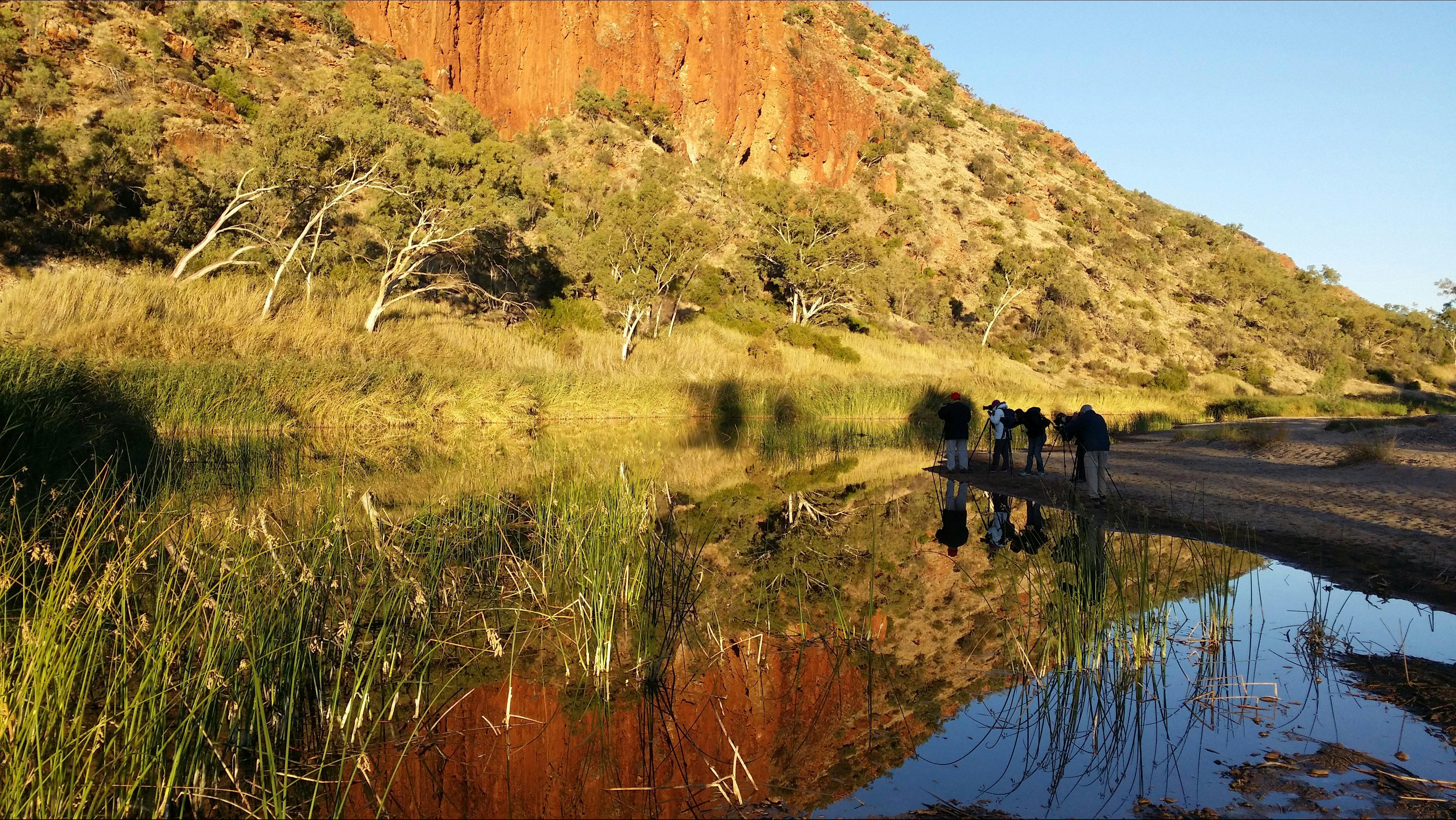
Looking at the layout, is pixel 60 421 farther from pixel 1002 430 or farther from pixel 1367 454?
pixel 1367 454

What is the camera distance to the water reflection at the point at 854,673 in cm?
392

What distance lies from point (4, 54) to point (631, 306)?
89.4ft

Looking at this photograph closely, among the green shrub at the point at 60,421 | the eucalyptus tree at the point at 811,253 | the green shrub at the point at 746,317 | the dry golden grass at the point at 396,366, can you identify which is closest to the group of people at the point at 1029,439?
the dry golden grass at the point at 396,366

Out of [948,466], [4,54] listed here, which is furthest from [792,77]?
[948,466]

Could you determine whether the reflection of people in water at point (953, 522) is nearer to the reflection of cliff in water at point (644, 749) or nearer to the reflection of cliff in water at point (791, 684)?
the reflection of cliff in water at point (791, 684)

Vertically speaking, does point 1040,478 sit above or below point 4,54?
below

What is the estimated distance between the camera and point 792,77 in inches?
2736

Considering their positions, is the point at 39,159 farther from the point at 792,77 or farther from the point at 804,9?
the point at 804,9

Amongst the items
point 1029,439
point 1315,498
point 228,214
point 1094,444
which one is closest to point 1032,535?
point 1094,444

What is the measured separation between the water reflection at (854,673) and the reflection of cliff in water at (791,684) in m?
0.02

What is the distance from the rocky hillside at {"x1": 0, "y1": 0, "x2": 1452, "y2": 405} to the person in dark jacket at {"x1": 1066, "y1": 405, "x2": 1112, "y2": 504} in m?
20.1

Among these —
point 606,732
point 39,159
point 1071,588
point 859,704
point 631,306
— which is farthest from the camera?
point 631,306

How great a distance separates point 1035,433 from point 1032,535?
5570mm

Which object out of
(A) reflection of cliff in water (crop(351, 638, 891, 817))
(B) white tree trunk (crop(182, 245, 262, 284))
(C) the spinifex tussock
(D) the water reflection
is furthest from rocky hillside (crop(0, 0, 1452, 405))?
(A) reflection of cliff in water (crop(351, 638, 891, 817))
